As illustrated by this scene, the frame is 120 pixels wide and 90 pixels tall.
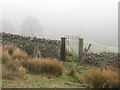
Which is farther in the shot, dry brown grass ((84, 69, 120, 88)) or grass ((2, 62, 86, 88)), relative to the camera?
grass ((2, 62, 86, 88))

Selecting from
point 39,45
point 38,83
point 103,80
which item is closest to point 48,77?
point 38,83

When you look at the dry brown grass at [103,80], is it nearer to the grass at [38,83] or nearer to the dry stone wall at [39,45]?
the grass at [38,83]

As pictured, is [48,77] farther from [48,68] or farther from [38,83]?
[38,83]

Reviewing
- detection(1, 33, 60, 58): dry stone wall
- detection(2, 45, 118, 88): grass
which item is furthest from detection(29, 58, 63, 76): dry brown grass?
detection(1, 33, 60, 58): dry stone wall

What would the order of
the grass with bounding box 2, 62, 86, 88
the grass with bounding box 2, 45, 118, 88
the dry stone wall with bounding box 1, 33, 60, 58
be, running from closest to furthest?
the grass with bounding box 2, 45, 118, 88
the grass with bounding box 2, 62, 86, 88
the dry stone wall with bounding box 1, 33, 60, 58

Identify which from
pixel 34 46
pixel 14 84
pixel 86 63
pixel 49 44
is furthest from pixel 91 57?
pixel 14 84

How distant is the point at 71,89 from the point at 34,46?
15.5 feet

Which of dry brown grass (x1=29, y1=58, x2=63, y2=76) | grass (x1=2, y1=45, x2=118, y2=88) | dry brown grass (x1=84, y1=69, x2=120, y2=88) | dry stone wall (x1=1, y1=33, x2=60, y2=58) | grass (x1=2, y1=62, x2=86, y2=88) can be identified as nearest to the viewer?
dry brown grass (x1=84, y1=69, x2=120, y2=88)

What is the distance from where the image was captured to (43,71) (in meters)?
4.78

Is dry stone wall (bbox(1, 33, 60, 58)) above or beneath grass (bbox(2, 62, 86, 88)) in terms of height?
above

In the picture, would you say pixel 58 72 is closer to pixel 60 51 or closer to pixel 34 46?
pixel 60 51

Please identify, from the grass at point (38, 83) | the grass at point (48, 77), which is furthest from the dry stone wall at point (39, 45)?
the grass at point (38, 83)

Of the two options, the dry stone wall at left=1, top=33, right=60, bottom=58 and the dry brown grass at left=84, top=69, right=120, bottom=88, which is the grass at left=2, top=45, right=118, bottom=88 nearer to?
the dry brown grass at left=84, top=69, right=120, bottom=88

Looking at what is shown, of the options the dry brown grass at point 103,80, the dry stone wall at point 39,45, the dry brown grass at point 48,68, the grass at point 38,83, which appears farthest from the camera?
the dry stone wall at point 39,45
